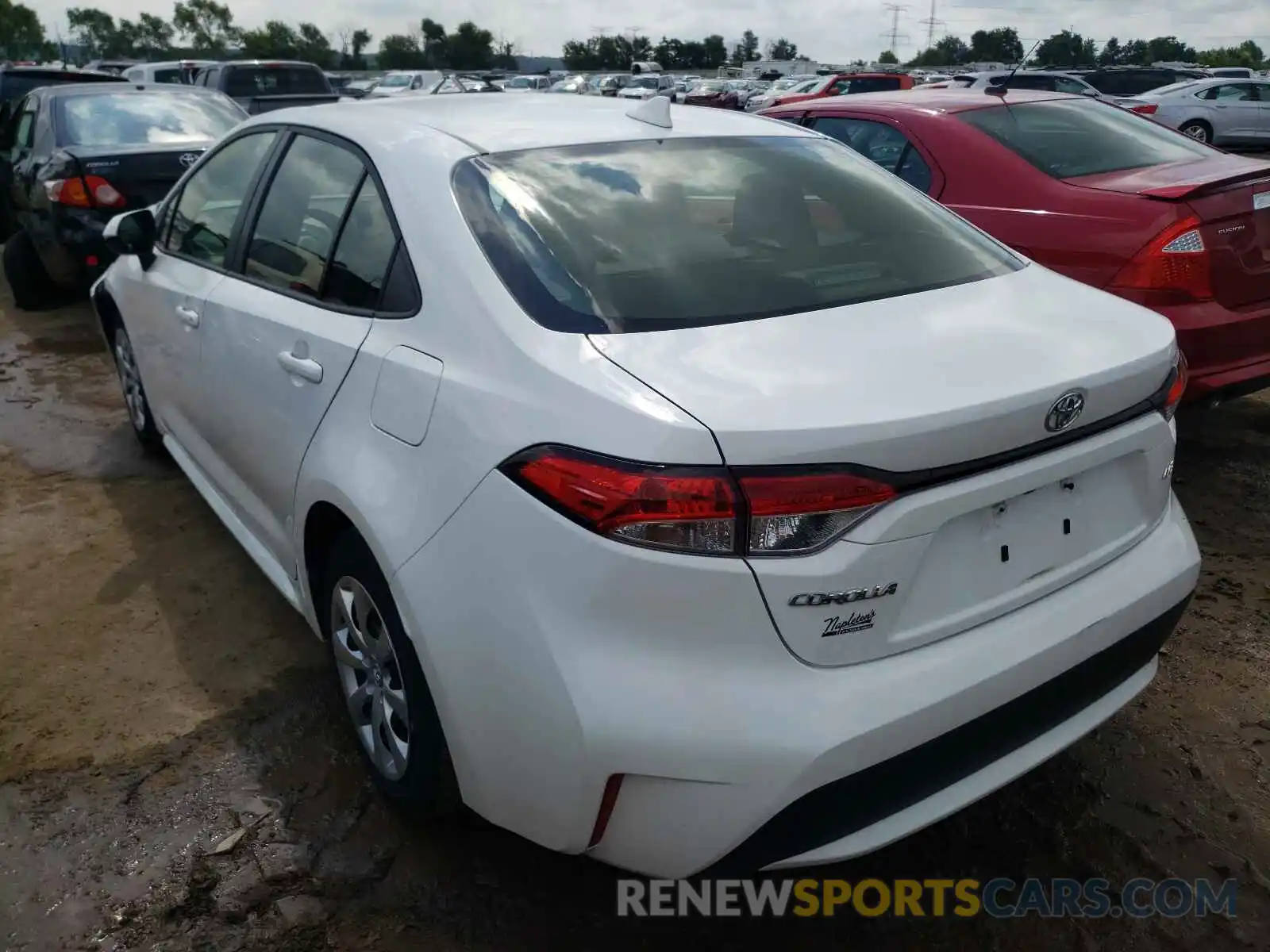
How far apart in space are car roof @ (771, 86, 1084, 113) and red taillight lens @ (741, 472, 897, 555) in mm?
3732

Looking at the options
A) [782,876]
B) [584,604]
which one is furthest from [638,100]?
[782,876]

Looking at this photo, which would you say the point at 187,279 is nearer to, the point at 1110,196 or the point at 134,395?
the point at 134,395

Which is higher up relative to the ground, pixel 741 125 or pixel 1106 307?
pixel 741 125

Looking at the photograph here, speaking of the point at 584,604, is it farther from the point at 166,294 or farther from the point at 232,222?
the point at 166,294

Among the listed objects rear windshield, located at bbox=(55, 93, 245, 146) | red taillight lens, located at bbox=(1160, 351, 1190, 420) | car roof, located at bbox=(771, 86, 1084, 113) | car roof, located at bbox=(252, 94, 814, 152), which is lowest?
red taillight lens, located at bbox=(1160, 351, 1190, 420)

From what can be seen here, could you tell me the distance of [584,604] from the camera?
1.67 meters

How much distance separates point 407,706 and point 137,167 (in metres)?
5.95

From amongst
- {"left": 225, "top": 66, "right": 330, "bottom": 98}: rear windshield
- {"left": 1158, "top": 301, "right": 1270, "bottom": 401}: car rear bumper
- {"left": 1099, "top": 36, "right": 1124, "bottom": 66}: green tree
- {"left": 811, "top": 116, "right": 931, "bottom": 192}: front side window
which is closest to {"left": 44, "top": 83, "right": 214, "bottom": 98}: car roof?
{"left": 811, "top": 116, "right": 931, "bottom": 192}: front side window

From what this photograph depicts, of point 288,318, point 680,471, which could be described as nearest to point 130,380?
point 288,318

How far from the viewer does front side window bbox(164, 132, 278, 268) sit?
320cm

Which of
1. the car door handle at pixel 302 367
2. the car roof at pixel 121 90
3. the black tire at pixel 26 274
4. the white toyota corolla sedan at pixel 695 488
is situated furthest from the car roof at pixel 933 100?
the black tire at pixel 26 274

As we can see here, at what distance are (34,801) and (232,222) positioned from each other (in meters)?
1.75

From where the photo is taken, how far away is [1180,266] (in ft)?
12.4

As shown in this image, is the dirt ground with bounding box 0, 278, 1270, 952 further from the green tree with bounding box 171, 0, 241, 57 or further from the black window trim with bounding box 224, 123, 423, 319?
the green tree with bounding box 171, 0, 241, 57
